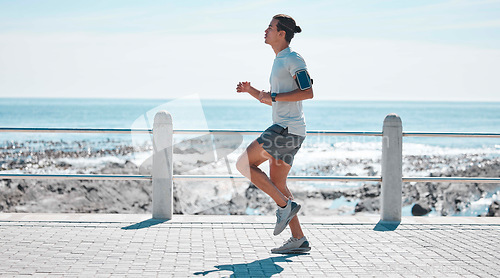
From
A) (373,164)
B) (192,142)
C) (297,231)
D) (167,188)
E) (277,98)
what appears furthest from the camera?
(192,142)

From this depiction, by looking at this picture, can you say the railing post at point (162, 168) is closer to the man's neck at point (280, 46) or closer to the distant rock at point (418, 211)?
the man's neck at point (280, 46)

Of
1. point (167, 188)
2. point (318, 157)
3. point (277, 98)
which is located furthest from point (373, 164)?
point (277, 98)

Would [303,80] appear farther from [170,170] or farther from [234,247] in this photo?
[170,170]

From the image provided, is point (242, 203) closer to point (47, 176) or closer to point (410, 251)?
point (47, 176)

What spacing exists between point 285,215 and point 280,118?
88cm

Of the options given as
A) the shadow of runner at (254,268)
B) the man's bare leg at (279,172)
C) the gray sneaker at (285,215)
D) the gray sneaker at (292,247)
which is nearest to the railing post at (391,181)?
the gray sneaker at (292,247)

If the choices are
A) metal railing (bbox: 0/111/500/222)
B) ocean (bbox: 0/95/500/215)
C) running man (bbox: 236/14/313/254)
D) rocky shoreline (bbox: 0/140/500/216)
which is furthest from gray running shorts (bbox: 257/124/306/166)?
rocky shoreline (bbox: 0/140/500/216)

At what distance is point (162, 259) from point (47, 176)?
289cm

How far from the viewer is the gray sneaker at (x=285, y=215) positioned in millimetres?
5387

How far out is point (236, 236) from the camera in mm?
6457

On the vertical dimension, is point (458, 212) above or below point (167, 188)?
below

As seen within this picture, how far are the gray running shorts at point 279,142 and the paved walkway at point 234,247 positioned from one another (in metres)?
0.95

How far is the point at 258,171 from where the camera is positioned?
213 inches

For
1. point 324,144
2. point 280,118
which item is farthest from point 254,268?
point 324,144
